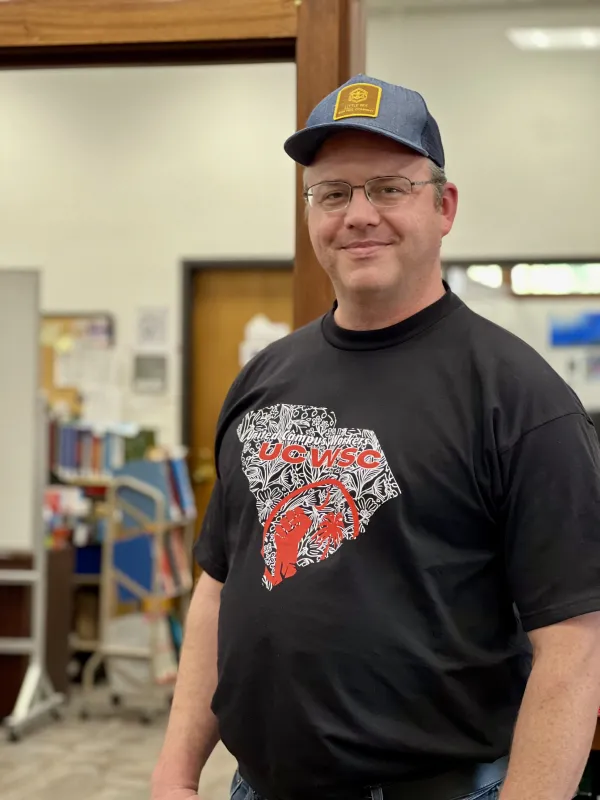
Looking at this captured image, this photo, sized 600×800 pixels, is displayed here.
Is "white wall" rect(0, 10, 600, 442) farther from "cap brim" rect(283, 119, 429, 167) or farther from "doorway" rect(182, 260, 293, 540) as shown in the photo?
"cap brim" rect(283, 119, 429, 167)

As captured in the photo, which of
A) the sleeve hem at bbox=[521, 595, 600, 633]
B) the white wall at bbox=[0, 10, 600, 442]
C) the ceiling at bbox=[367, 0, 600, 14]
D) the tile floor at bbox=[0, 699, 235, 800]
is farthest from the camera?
the white wall at bbox=[0, 10, 600, 442]

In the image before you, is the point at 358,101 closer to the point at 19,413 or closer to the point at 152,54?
the point at 152,54

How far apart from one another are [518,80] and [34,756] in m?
3.72

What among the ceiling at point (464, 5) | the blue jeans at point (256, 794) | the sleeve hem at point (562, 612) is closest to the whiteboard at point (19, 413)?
the ceiling at point (464, 5)

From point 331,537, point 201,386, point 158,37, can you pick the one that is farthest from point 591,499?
point 201,386

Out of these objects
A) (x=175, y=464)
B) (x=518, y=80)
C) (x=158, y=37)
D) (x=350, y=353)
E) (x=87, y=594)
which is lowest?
(x=87, y=594)

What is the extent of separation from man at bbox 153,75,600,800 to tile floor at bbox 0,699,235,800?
226 cm

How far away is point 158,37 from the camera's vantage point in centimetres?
180

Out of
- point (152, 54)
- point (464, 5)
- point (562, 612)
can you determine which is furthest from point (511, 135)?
point (562, 612)

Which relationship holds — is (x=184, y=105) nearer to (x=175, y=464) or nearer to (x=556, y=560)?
(x=175, y=464)

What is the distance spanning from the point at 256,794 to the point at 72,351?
453 centimetres

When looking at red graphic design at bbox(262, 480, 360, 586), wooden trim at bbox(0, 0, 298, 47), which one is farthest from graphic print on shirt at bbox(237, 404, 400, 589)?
wooden trim at bbox(0, 0, 298, 47)

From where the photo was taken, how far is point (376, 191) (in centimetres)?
115

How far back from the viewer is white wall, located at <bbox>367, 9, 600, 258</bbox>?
15.9 feet
